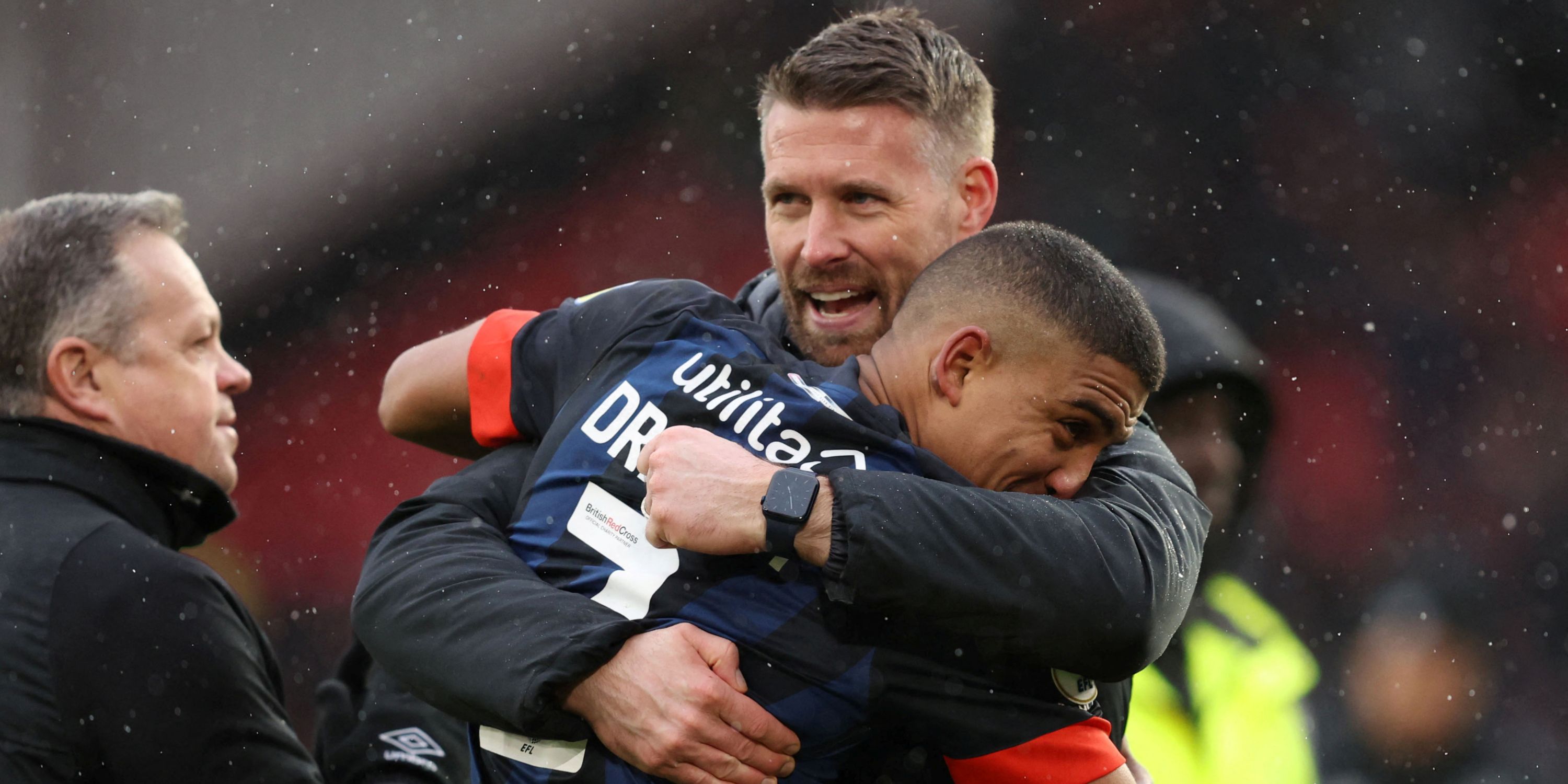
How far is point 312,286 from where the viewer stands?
25.7 ft

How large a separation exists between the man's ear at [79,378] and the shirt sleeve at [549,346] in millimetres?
1337

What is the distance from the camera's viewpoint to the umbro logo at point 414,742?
2.95 metres

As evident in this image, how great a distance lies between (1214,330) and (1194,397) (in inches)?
24.2

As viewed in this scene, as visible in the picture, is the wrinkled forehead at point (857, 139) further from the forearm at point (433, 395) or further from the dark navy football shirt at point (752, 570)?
the forearm at point (433, 395)

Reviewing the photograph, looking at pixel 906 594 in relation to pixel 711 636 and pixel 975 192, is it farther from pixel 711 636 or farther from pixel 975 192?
pixel 975 192

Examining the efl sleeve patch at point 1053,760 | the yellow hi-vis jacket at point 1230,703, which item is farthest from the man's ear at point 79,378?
the yellow hi-vis jacket at point 1230,703

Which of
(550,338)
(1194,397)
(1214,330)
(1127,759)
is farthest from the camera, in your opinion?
(1214,330)

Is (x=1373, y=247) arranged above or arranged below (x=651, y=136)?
below

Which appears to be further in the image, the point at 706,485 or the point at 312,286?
the point at 312,286

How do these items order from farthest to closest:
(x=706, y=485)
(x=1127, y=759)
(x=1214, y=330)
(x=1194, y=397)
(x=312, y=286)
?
(x=312, y=286), (x=1214, y=330), (x=1194, y=397), (x=1127, y=759), (x=706, y=485)

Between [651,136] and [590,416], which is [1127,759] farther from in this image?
[651,136]

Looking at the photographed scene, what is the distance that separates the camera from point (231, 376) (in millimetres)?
3574

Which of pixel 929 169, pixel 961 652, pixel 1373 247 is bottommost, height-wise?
pixel 1373 247

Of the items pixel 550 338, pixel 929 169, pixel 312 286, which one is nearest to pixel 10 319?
pixel 550 338
